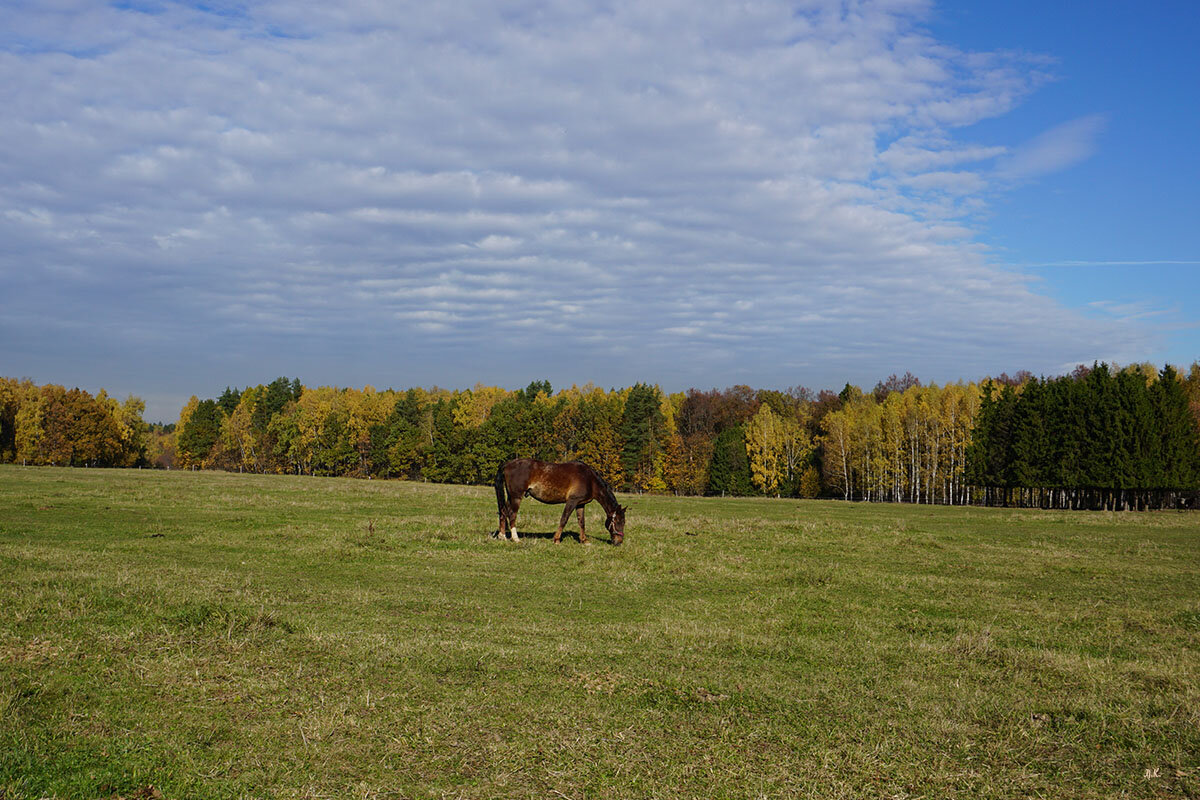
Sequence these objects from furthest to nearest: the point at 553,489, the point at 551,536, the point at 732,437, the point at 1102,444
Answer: the point at 732,437, the point at 1102,444, the point at 551,536, the point at 553,489

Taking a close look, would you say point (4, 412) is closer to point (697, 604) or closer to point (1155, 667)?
point (697, 604)

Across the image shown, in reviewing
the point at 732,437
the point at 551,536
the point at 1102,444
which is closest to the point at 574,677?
the point at 551,536

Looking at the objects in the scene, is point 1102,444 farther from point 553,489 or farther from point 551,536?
point 553,489

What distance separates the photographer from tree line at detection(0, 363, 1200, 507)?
63.2 meters

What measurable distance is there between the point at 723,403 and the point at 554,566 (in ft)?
351

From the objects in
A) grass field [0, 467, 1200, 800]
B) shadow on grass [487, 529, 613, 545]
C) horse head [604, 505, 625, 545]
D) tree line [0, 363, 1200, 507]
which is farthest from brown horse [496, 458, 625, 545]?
tree line [0, 363, 1200, 507]

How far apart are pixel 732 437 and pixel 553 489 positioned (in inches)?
3114

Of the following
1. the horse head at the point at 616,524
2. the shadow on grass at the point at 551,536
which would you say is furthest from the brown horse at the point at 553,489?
the shadow on grass at the point at 551,536

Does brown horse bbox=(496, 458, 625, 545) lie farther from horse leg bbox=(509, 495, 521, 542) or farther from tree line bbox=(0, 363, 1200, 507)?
tree line bbox=(0, 363, 1200, 507)

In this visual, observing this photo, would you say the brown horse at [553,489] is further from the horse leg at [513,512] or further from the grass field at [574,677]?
the grass field at [574,677]

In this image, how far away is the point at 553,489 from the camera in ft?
77.5

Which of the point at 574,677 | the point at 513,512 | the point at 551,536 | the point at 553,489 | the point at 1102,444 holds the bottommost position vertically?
the point at 551,536

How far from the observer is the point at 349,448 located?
108250mm

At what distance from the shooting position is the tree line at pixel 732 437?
63188 millimetres
